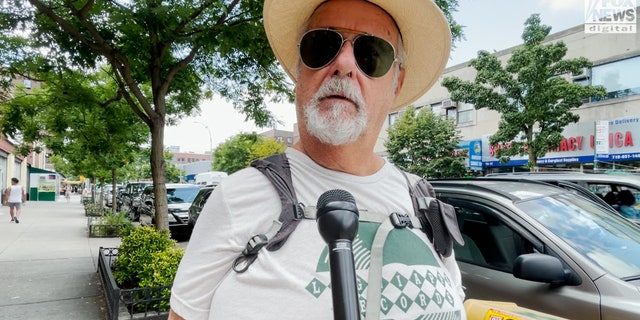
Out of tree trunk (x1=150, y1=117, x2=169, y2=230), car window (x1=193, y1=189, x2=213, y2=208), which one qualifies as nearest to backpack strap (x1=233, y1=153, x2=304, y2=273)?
tree trunk (x1=150, y1=117, x2=169, y2=230)

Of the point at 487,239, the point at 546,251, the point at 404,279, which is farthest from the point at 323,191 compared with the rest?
the point at 487,239

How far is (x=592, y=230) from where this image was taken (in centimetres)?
310

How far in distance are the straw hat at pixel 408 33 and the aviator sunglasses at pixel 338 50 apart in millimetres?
182

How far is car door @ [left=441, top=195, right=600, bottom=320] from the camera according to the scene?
2568 mm

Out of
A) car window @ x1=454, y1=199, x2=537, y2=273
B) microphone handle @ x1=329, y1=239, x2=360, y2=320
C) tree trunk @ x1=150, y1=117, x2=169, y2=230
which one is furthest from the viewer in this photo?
tree trunk @ x1=150, y1=117, x2=169, y2=230

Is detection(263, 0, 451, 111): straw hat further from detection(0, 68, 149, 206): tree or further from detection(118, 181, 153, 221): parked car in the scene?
detection(118, 181, 153, 221): parked car

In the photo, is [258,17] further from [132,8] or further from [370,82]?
[370,82]

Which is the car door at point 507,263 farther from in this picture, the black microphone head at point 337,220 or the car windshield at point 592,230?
the black microphone head at point 337,220

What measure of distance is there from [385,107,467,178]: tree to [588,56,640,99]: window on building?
695 cm

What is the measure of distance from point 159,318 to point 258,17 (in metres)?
3.77

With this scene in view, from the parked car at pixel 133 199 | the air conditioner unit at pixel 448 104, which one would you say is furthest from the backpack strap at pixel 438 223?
the air conditioner unit at pixel 448 104

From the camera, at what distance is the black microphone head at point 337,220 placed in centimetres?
81

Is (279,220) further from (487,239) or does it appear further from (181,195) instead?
(181,195)

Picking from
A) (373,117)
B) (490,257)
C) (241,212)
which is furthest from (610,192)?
(241,212)
